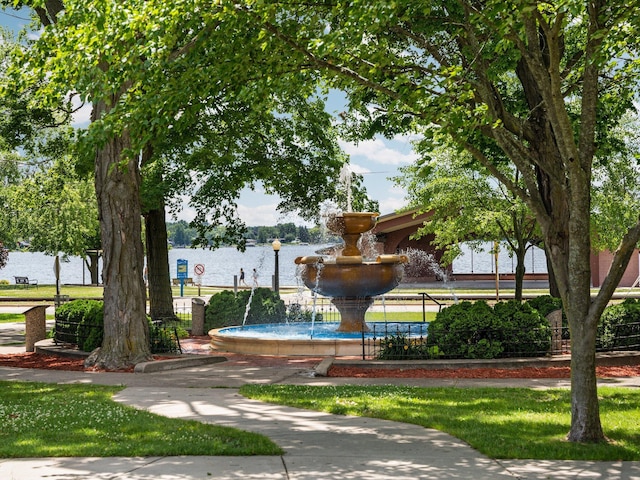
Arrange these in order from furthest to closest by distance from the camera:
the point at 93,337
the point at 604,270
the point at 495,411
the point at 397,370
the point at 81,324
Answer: the point at 604,270 < the point at 81,324 < the point at 93,337 < the point at 397,370 < the point at 495,411

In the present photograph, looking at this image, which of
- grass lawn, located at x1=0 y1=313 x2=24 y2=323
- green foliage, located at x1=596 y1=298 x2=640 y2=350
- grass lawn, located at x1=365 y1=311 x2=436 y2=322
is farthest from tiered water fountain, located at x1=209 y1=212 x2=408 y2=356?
grass lawn, located at x1=0 y1=313 x2=24 y2=323

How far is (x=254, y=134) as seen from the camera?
24.6 m

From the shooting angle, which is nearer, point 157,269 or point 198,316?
point 198,316

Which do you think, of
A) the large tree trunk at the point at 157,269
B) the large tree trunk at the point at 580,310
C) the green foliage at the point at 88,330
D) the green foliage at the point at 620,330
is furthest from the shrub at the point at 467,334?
the large tree trunk at the point at 157,269

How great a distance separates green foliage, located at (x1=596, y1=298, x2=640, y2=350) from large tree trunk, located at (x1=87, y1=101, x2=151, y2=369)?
9346 mm

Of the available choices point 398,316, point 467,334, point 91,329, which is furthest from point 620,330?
point 398,316

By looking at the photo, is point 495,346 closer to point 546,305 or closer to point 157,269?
point 546,305

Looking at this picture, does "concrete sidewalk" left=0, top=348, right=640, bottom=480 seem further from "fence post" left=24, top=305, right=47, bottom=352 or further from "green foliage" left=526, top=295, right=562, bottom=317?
"green foliage" left=526, top=295, right=562, bottom=317

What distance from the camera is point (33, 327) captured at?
800 inches

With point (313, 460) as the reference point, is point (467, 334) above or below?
above

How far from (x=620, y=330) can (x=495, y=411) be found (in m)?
7.40

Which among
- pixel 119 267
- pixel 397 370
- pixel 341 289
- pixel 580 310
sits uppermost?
pixel 119 267

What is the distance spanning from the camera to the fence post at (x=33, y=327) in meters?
20.2

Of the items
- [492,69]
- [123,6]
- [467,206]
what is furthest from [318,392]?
[467,206]
